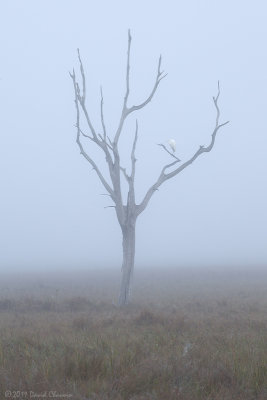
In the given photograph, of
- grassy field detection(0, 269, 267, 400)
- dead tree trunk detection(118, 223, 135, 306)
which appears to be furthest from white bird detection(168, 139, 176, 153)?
grassy field detection(0, 269, 267, 400)

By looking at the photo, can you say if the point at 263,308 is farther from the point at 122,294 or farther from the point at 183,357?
the point at 183,357

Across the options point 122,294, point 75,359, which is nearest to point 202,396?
point 75,359

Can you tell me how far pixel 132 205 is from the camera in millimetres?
14812

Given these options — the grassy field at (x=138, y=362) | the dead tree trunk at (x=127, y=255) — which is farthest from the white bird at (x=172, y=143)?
the grassy field at (x=138, y=362)

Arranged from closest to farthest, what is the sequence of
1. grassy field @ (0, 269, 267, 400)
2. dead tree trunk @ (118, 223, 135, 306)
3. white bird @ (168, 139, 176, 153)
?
grassy field @ (0, 269, 267, 400)
dead tree trunk @ (118, 223, 135, 306)
white bird @ (168, 139, 176, 153)

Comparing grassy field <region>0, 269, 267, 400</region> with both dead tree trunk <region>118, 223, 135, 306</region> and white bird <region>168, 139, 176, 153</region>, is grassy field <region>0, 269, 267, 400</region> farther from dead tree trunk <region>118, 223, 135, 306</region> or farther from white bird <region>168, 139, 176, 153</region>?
white bird <region>168, 139, 176, 153</region>

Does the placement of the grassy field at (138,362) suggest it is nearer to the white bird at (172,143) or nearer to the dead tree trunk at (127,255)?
the dead tree trunk at (127,255)

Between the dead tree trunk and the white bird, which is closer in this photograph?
the dead tree trunk

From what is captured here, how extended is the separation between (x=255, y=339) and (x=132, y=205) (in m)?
7.95

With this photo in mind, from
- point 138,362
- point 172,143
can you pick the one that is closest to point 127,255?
point 172,143

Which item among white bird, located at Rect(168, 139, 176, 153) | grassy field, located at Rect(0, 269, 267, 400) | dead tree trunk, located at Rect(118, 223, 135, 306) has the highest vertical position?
white bird, located at Rect(168, 139, 176, 153)

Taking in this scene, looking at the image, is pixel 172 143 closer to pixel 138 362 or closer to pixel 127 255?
pixel 127 255

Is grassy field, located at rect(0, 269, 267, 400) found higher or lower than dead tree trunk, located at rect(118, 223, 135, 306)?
lower

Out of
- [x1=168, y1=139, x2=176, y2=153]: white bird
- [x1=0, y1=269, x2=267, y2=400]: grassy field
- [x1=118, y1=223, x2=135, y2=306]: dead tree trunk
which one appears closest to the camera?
[x1=0, y1=269, x2=267, y2=400]: grassy field
